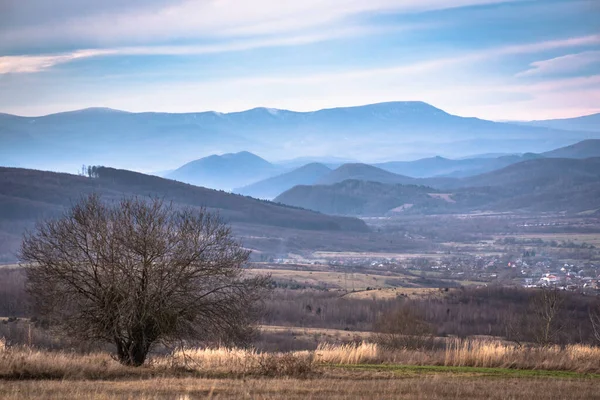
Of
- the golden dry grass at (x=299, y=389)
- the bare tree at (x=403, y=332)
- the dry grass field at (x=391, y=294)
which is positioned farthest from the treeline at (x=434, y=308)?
the golden dry grass at (x=299, y=389)

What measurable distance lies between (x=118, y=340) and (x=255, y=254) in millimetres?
154649

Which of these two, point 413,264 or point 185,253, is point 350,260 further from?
point 185,253

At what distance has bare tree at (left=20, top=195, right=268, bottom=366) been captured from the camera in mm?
26656

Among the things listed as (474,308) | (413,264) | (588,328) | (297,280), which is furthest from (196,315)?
(413,264)

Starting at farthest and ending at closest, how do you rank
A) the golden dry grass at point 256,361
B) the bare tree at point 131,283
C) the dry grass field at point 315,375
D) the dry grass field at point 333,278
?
the dry grass field at point 333,278
the bare tree at point 131,283
the golden dry grass at point 256,361
the dry grass field at point 315,375

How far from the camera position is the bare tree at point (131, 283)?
87.5 feet

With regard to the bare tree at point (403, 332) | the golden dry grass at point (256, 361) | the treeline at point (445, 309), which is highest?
the golden dry grass at point (256, 361)

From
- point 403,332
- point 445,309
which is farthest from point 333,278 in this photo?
point 403,332

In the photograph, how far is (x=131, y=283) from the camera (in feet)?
87.2

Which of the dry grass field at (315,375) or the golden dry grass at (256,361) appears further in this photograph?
the golden dry grass at (256,361)

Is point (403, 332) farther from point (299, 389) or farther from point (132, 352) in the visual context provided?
point (299, 389)

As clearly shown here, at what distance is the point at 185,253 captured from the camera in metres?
27.5

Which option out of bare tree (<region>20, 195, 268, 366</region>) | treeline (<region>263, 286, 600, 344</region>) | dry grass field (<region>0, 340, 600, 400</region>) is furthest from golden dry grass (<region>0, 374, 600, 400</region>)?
treeline (<region>263, 286, 600, 344</region>)

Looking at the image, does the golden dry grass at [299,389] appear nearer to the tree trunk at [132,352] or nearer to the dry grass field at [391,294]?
the tree trunk at [132,352]
